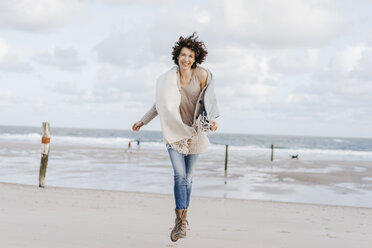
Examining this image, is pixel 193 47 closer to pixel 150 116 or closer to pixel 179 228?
pixel 150 116

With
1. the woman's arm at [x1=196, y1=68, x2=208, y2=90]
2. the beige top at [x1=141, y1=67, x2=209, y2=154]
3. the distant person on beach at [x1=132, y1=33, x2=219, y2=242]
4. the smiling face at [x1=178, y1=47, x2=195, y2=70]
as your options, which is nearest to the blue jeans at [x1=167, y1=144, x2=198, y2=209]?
the distant person on beach at [x1=132, y1=33, x2=219, y2=242]

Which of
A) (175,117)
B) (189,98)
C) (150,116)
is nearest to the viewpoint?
(175,117)

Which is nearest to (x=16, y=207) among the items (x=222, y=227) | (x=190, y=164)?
(x=222, y=227)

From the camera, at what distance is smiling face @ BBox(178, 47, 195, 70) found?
3.85 meters

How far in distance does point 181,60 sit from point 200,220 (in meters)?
3.39

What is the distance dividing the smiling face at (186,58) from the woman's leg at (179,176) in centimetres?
88

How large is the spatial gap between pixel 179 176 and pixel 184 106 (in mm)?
752

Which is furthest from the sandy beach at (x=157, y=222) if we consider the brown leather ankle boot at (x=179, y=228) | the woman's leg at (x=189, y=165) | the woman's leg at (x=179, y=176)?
the woman's leg at (x=189, y=165)

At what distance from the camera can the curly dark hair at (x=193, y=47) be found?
12.8ft

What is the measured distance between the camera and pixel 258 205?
8.58m

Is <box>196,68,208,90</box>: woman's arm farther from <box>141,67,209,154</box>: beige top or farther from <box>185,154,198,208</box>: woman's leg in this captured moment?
<box>185,154,198,208</box>: woman's leg

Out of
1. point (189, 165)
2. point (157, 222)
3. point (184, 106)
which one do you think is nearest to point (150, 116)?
point (184, 106)

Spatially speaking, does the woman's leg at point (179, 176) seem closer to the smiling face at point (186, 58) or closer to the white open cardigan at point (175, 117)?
the white open cardigan at point (175, 117)

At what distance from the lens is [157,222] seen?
604cm
